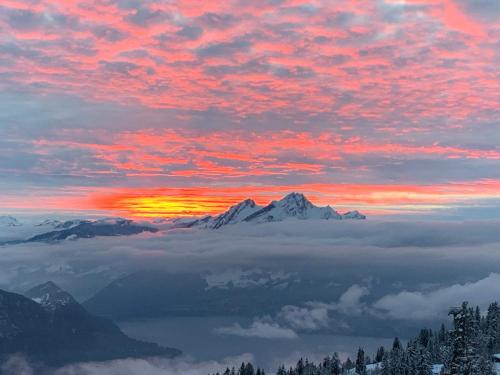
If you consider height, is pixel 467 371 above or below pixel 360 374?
above

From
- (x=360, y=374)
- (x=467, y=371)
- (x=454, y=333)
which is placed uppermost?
(x=454, y=333)

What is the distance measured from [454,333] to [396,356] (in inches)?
5597

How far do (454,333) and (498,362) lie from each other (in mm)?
153650

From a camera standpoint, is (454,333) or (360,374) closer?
(454,333)

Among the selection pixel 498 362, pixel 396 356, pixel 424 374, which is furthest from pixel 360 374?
pixel 424 374

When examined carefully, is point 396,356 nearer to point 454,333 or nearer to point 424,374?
point 424,374

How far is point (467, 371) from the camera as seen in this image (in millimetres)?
45250

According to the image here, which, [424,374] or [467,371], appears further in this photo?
[424,374]

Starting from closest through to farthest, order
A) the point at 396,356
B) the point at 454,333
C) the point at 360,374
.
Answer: the point at 454,333 < the point at 396,356 < the point at 360,374

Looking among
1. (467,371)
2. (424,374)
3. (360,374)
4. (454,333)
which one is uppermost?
(454,333)

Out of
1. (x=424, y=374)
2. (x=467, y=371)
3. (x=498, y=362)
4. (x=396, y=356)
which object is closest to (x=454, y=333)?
(x=467, y=371)

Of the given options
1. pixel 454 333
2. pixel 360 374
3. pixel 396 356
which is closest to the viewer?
pixel 454 333

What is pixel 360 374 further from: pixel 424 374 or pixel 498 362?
pixel 424 374

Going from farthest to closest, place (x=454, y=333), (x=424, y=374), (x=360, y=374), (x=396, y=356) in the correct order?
(x=360, y=374), (x=396, y=356), (x=424, y=374), (x=454, y=333)
